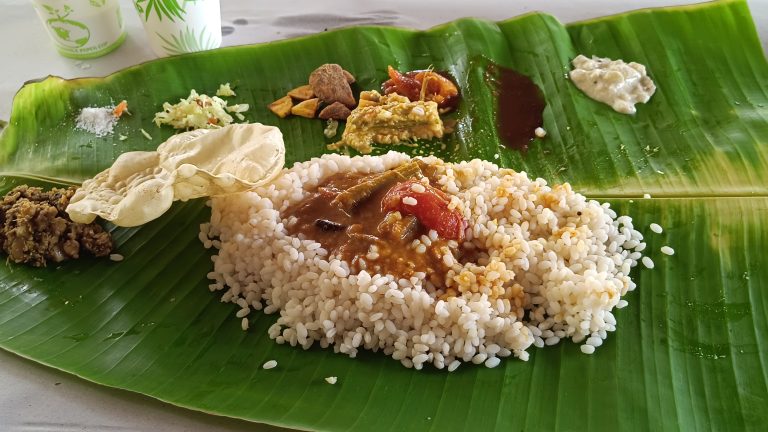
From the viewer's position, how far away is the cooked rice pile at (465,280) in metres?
3.19

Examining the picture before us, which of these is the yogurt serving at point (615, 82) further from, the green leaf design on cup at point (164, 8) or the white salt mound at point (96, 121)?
the white salt mound at point (96, 121)

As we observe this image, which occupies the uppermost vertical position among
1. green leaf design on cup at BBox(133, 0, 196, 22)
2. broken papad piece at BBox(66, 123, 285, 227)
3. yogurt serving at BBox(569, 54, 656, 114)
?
green leaf design on cup at BBox(133, 0, 196, 22)

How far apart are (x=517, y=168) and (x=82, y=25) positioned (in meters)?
3.87

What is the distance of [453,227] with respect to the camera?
343 cm

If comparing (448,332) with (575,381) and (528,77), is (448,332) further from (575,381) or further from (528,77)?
(528,77)

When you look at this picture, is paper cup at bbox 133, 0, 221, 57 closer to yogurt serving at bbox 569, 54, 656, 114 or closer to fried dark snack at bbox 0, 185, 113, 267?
fried dark snack at bbox 0, 185, 113, 267

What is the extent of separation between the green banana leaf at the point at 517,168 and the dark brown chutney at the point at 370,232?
20.1 inches

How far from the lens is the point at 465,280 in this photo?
321cm

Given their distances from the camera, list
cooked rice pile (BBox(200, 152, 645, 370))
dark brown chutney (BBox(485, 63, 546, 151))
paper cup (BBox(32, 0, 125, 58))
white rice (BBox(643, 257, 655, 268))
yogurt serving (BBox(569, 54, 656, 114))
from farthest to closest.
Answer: paper cup (BBox(32, 0, 125, 58)) < yogurt serving (BBox(569, 54, 656, 114)) < dark brown chutney (BBox(485, 63, 546, 151)) < white rice (BBox(643, 257, 655, 268)) < cooked rice pile (BBox(200, 152, 645, 370))

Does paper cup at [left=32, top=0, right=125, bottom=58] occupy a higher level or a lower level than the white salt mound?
higher

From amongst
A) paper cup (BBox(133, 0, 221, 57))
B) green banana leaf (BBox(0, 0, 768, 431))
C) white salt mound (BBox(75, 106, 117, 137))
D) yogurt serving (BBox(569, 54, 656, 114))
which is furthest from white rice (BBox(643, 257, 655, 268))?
paper cup (BBox(133, 0, 221, 57))

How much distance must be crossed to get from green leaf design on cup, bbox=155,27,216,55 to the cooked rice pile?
2.00 metres

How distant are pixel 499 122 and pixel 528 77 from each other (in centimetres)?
58

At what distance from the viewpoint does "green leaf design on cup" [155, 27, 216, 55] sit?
5.12 m
